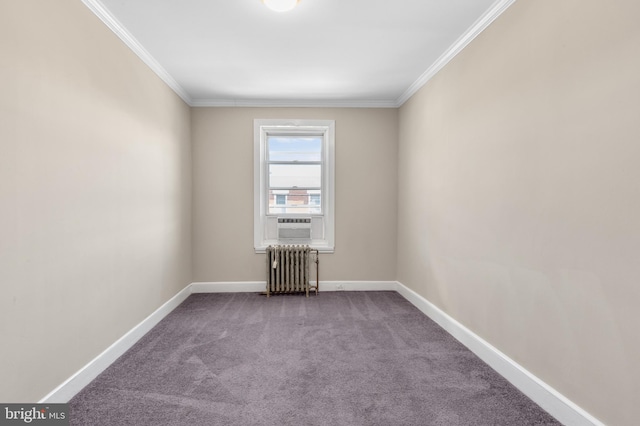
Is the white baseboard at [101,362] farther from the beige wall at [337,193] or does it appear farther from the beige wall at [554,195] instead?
the beige wall at [554,195]

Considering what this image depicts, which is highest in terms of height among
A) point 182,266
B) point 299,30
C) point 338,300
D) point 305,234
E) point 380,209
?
point 299,30

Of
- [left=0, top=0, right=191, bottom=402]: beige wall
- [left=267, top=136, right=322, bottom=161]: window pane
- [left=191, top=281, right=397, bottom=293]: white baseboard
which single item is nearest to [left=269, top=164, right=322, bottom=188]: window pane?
[left=267, top=136, right=322, bottom=161]: window pane

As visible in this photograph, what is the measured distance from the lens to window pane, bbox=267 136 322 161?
195 inches

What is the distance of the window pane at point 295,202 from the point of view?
495 centimetres

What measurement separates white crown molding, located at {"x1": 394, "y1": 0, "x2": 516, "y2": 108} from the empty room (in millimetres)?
22

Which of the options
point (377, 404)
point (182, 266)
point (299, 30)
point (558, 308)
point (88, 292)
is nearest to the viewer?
point (558, 308)

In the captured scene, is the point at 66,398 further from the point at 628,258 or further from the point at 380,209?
the point at 380,209

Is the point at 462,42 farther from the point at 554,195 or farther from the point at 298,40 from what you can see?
the point at 554,195

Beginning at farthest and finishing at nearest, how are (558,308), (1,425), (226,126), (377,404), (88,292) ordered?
(226,126) → (88,292) → (377,404) → (558,308) → (1,425)

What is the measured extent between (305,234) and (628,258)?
A: 3.68 meters

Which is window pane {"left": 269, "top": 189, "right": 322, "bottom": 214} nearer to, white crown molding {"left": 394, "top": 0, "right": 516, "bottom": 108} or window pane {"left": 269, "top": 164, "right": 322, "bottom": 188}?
window pane {"left": 269, "top": 164, "right": 322, "bottom": 188}

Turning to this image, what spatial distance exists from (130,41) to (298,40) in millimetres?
1459

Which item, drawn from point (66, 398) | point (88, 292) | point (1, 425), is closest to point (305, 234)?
point (88, 292)

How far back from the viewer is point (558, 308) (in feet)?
6.21
